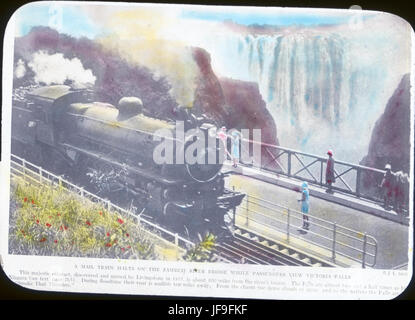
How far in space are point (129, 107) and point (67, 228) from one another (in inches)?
28.1

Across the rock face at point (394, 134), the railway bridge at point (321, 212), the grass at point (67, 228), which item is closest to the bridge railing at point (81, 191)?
the grass at point (67, 228)

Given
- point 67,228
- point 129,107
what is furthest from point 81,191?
point 129,107

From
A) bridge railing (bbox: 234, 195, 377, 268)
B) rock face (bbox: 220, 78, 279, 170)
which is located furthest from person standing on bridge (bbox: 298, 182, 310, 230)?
rock face (bbox: 220, 78, 279, 170)

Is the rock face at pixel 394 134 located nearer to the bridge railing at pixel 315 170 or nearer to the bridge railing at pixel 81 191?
the bridge railing at pixel 315 170

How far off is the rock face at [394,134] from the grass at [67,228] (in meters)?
1.22

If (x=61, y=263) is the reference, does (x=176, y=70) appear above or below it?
above

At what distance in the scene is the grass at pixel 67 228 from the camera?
8.52 feet

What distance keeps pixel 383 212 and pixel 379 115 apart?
480mm

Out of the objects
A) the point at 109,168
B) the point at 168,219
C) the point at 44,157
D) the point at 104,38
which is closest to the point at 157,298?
the point at 168,219

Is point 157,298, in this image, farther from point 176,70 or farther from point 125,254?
point 176,70

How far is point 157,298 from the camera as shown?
2584mm

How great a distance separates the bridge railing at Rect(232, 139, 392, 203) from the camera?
8.14ft

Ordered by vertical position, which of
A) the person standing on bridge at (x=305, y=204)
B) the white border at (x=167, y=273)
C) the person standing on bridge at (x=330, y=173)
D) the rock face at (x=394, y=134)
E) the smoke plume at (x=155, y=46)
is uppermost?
the smoke plume at (x=155, y=46)

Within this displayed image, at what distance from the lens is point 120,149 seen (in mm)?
2635
